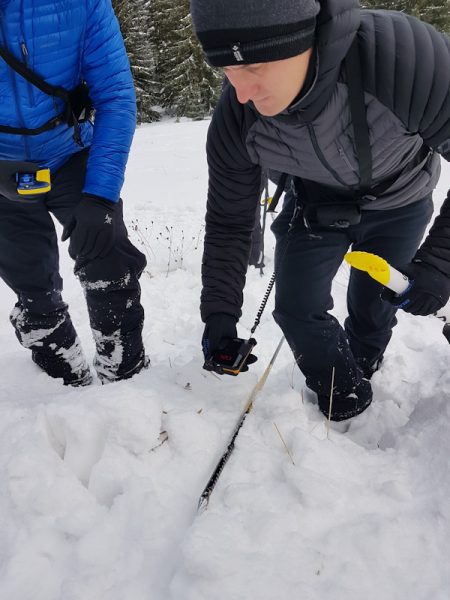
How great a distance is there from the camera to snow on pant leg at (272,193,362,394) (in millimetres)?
2031

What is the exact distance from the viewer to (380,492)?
1.49 m

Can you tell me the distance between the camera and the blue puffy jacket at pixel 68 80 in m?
1.83

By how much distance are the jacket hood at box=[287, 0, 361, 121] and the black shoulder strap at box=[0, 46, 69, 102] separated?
3.76ft

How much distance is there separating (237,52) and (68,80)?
3.59 feet

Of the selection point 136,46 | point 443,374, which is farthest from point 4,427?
point 136,46

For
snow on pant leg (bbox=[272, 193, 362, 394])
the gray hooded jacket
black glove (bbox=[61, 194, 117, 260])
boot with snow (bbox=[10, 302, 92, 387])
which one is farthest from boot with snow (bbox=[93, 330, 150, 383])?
snow on pant leg (bbox=[272, 193, 362, 394])

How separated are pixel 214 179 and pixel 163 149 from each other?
1153cm

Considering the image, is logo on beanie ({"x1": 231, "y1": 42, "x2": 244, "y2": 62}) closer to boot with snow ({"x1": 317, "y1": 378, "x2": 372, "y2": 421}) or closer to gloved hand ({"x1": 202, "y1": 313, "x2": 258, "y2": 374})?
gloved hand ({"x1": 202, "y1": 313, "x2": 258, "y2": 374})

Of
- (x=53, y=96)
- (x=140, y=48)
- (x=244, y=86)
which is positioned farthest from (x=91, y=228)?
(x=140, y=48)

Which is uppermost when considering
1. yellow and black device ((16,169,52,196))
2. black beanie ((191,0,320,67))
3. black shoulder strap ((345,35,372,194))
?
black beanie ((191,0,320,67))

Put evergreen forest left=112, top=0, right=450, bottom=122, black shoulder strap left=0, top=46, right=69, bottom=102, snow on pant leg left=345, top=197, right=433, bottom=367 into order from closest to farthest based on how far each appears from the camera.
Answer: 1. black shoulder strap left=0, top=46, right=69, bottom=102
2. snow on pant leg left=345, top=197, right=433, bottom=367
3. evergreen forest left=112, top=0, right=450, bottom=122

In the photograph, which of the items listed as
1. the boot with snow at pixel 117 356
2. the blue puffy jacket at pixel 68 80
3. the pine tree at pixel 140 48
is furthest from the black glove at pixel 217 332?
the pine tree at pixel 140 48

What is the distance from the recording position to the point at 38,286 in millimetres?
2441

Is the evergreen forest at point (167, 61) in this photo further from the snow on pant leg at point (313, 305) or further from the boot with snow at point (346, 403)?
the boot with snow at point (346, 403)
